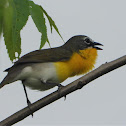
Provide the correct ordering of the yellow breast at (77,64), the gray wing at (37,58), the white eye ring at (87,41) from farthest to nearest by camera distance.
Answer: the white eye ring at (87,41)
the yellow breast at (77,64)
the gray wing at (37,58)

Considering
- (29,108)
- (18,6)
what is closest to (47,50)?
(29,108)

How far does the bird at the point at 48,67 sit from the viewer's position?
3.74 m

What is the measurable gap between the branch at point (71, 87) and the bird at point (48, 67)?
0.64m

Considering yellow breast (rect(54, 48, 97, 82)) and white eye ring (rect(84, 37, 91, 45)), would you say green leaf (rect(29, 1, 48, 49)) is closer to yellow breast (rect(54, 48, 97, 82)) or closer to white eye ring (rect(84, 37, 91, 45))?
yellow breast (rect(54, 48, 97, 82))

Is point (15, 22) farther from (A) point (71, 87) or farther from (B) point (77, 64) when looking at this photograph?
(B) point (77, 64)

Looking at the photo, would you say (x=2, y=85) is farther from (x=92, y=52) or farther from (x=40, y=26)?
(x=92, y=52)

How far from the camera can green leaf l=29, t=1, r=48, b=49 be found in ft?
8.16

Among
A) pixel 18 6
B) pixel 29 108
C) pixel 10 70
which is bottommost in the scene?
pixel 29 108

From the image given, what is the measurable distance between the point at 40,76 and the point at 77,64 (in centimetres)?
66

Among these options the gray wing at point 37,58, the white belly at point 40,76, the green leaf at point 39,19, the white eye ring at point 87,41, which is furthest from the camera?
the white eye ring at point 87,41

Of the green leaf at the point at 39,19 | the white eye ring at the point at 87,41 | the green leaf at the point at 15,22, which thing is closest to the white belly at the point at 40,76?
the white eye ring at the point at 87,41

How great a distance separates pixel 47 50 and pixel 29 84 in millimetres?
731

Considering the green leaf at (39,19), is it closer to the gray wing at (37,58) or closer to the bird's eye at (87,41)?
the gray wing at (37,58)

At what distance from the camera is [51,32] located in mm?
2889
